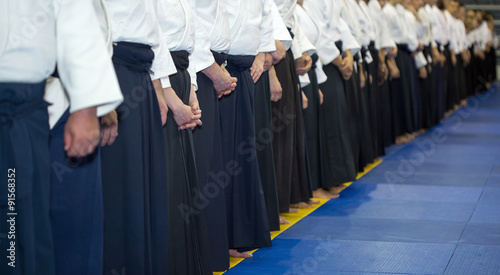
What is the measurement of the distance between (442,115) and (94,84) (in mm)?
10879

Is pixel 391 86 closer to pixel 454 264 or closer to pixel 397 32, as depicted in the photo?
pixel 397 32

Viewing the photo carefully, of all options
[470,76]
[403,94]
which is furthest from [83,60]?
[470,76]

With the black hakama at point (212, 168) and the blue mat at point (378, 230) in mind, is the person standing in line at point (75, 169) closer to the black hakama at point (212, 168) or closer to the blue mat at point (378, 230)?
the black hakama at point (212, 168)

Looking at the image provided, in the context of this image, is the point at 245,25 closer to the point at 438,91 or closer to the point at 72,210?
the point at 72,210

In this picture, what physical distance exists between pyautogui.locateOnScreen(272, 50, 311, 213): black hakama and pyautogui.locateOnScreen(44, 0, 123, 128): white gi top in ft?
9.39

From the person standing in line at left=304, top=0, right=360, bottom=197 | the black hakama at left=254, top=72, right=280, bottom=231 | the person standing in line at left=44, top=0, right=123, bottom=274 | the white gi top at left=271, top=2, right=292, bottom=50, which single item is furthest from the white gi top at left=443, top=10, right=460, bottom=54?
the person standing in line at left=44, top=0, right=123, bottom=274

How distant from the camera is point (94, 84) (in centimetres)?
215

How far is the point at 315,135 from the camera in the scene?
6.04m

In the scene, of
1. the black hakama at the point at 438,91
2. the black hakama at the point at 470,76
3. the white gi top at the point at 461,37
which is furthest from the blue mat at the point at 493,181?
the black hakama at the point at 470,76

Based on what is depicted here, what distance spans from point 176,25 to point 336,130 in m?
3.27

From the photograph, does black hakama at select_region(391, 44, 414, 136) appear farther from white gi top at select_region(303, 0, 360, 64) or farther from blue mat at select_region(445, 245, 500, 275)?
blue mat at select_region(445, 245, 500, 275)

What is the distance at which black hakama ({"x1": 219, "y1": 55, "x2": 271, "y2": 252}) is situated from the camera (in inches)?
161

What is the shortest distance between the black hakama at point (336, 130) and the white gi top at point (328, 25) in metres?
0.16

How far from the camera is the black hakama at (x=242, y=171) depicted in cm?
409
